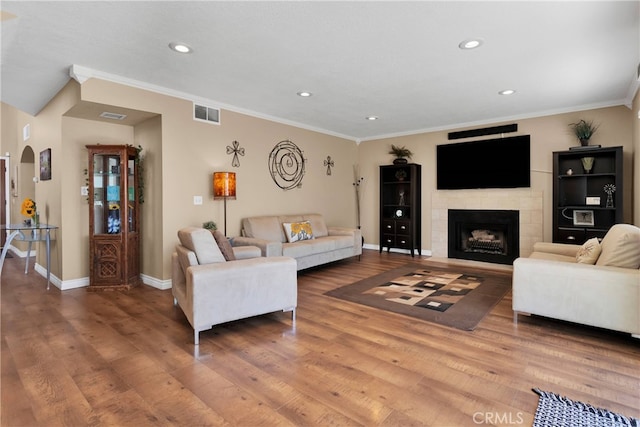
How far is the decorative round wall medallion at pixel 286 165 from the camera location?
18.9 feet

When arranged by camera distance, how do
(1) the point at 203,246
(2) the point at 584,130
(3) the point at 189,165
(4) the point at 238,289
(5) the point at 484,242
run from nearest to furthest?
(4) the point at 238,289 < (1) the point at 203,246 < (3) the point at 189,165 < (2) the point at 584,130 < (5) the point at 484,242

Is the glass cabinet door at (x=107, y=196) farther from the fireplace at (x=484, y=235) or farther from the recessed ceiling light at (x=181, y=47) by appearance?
the fireplace at (x=484, y=235)

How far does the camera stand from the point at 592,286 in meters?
2.67

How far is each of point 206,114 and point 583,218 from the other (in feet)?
18.7

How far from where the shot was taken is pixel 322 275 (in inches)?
198

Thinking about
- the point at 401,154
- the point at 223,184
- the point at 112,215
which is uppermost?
the point at 401,154

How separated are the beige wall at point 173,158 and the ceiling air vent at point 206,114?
0.08m

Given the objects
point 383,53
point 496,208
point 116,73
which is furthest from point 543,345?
point 116,73

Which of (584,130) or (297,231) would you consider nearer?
(584,130)

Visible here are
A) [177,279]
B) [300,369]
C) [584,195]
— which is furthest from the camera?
[584,195]

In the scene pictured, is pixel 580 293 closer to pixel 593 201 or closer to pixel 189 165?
pixel 593 201

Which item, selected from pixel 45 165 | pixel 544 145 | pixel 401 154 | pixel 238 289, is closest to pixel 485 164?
pixel 544 145

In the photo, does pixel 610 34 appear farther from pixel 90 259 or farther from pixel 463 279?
pixel 90 259

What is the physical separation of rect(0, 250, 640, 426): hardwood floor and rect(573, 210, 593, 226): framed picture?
2663mm
